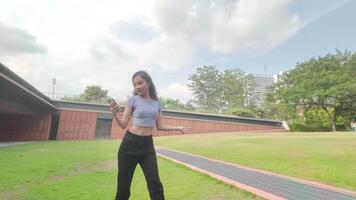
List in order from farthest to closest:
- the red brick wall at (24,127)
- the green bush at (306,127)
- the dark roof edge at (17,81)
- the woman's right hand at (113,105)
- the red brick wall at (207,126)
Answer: the green bush at (306,127) < the red brick wall at (207,126) < the red brick wall at (24,127) < the dark roof edge at (17,81) < the woman's right hand at (113,105)

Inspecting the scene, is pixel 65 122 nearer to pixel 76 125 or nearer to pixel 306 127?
pixel 76 125

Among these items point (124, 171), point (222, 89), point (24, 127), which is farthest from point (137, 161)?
point (222, 89)

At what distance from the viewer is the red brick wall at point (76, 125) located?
32250 millimetres

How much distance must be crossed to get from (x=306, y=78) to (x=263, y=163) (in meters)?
32.7

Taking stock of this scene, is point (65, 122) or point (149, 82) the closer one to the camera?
point (149, 82)

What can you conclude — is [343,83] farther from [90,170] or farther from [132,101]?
[132,101]

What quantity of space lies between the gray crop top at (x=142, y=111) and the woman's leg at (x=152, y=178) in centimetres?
36

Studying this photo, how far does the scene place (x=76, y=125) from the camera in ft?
108

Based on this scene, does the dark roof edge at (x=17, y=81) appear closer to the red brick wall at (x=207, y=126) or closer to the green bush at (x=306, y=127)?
the red brick wall at (x=207, y=126)

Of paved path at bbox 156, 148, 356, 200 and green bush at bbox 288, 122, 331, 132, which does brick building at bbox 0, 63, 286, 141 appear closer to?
green bush at bbox 288, 122, 331, 132

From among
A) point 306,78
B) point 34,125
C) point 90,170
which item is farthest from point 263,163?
point 306,78

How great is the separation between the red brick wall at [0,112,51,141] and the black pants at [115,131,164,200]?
105 ft

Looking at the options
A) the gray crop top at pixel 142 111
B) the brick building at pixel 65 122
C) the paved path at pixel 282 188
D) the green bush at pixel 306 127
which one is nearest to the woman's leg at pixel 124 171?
the gray crop top at pixel 142 111

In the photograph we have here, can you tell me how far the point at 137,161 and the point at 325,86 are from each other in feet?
123
